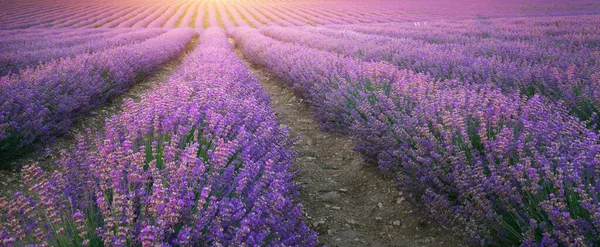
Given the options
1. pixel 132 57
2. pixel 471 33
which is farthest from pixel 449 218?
pixel 471 33

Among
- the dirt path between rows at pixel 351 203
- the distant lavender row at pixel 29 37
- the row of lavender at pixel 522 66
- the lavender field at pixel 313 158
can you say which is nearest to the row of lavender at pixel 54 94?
the lavender field at pixel 313 158

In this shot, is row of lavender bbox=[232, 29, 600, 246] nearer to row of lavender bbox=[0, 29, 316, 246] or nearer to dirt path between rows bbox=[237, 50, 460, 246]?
dirt path between rows bbox=[237, 50, 460, 246]

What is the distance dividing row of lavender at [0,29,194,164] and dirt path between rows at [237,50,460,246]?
2.81 meters

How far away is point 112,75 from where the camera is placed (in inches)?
252

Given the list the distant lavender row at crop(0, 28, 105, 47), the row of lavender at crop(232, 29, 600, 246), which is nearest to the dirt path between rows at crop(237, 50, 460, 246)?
the row of lavender at crop(232, 29, 600, 246)

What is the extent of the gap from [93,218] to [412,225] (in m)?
2.12

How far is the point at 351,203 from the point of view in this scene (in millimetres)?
3182

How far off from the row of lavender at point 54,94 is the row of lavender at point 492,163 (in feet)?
11.0

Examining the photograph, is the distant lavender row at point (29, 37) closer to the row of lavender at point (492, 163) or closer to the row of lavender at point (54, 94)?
the row of lavender at point (54, 94)

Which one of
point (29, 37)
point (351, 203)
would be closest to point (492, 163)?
point (351, 203)

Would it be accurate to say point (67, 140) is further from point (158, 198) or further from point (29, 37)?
point (29, 37)

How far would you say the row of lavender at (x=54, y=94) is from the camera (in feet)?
11.8

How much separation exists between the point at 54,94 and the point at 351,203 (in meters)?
3.92

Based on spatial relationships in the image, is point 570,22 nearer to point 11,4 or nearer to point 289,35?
point 289,35
